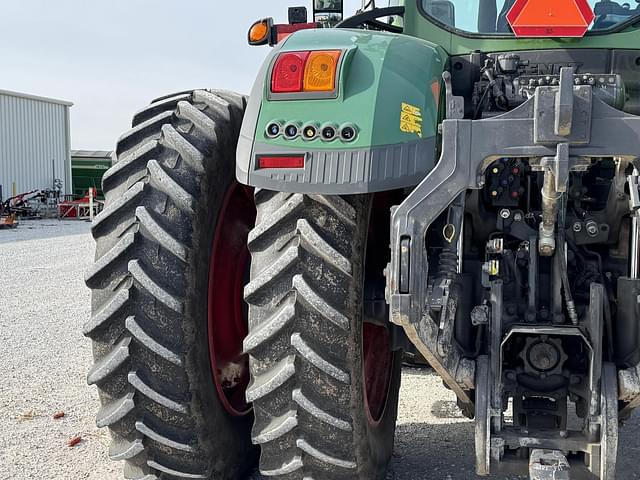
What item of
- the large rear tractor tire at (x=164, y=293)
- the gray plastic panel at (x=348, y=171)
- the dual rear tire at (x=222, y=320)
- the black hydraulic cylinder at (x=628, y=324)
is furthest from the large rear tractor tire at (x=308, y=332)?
the black hydraulic cylinder at (x=628, y=324)

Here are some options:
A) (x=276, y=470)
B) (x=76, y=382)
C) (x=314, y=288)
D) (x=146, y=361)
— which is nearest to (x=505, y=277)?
(x=314, y=288)

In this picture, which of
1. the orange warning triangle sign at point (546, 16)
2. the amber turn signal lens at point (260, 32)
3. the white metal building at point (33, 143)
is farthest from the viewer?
the white metal building at point (33, 143)

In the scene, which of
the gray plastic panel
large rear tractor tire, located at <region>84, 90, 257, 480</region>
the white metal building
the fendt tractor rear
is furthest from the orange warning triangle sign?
the white metal building

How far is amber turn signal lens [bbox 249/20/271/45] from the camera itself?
3516 millimetres

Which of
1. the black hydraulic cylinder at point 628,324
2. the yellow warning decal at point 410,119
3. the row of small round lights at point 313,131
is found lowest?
the black hydraulic cylinder at point 628,324

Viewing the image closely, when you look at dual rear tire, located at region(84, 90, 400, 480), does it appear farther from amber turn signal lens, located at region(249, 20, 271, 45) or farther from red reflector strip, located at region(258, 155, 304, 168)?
amber turn signal lens, located at region(249, 20, 271, 45)

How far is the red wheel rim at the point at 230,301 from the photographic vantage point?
3064mm

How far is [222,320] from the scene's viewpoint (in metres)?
3.10

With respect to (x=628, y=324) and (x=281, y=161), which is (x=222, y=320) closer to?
(x=281, y=161)

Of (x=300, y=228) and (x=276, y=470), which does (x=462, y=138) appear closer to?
(x=300, y=228)

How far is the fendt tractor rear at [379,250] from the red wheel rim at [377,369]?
0.05 feet

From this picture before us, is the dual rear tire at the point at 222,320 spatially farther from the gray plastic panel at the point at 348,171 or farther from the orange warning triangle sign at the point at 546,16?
the orange warning triangle sign at the point at 546,16

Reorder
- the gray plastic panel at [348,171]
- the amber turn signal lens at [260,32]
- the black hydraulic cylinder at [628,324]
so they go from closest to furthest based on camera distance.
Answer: the gray plastic panel at [348,171] < the black hydraulic cylinder at [628,324] < the amber turn signal lens at [260,32]

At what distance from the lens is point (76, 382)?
5.13 metres
